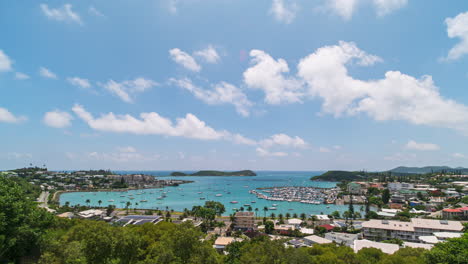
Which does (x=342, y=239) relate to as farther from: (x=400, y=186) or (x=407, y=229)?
(x=400, y=186)

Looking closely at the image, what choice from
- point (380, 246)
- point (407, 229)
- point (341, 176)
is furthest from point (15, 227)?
point (341, 176)

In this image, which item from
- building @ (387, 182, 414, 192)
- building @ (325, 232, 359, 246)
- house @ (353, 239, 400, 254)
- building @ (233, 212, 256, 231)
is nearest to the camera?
house @ (353, 239, 400, 254)

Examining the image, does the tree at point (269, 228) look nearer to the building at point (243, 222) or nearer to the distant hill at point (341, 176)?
the building at point (243, 222)

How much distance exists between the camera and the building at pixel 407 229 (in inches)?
1041

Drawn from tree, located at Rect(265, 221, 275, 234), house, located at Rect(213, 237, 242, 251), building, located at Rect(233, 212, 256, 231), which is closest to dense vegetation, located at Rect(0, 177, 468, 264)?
house, located at Rect(213, 237, 242, 251)

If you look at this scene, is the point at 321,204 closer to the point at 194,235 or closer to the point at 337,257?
the point at 337,257

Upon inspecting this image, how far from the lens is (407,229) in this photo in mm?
26734

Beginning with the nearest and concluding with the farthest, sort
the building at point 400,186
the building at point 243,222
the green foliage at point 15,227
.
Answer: the green foliage at point 15,227, the building at point 243,222, the building at point 400,186

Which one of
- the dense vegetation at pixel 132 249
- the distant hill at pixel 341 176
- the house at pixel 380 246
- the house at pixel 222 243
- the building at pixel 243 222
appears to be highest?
the dense vegetation at pixel 132 249

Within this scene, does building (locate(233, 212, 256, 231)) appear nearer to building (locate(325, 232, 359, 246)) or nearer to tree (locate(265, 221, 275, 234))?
tree (locate(265, 221, 275, 234))

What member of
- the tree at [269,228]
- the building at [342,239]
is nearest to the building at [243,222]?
the tree at [269,228]

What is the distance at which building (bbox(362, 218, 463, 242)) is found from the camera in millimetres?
26438

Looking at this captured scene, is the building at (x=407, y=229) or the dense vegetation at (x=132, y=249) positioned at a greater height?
the dense vegetation at (x=132, y=249)

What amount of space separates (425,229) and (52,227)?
135ft
